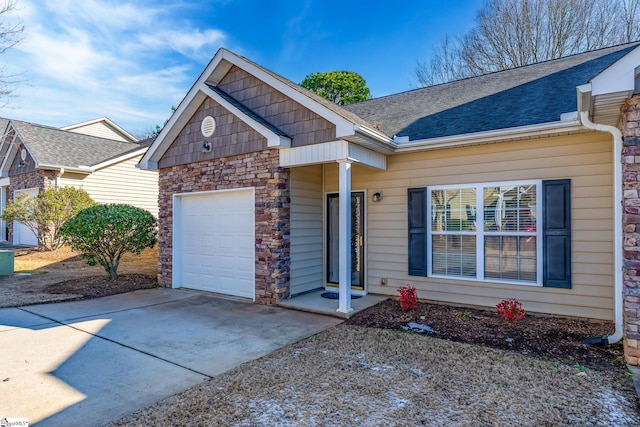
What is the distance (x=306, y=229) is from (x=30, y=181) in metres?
13.4

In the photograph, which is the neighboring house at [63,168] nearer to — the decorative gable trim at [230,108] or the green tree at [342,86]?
the decorative gable trim at [230,108]

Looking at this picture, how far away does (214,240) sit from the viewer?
7941mm

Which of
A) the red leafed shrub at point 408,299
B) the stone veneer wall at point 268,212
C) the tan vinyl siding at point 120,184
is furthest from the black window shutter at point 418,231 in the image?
the tan vinyl siding at point 120,184

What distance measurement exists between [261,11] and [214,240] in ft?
25.9

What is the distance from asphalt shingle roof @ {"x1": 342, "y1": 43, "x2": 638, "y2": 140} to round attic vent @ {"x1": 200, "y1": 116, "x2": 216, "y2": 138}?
353 centimetres

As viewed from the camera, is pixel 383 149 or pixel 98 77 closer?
pixel 383 149

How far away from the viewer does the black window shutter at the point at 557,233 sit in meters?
5.43

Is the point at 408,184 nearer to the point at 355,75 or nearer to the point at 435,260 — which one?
the point at 435,260

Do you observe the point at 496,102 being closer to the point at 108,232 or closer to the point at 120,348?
the point at 120,348

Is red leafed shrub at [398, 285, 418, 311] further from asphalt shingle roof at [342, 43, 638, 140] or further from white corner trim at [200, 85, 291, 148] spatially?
white corner trim at [200, 85, 291, 148]

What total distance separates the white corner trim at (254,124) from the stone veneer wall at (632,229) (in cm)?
476

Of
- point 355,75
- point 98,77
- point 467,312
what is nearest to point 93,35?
point 98,77

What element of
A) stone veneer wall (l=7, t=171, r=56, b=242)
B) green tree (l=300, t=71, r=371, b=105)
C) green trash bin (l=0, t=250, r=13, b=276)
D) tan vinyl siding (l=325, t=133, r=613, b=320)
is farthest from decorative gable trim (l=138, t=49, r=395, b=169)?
green tree (l=300, t=71, r=371, b=105)

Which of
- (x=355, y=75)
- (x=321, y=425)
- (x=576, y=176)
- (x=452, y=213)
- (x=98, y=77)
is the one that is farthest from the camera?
(x=355, y=75)
